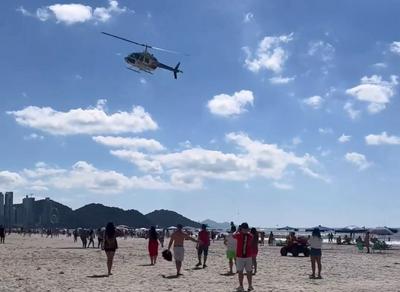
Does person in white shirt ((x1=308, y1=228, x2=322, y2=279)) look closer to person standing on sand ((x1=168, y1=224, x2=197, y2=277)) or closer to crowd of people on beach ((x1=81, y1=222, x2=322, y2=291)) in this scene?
crowd of people on beach ((x1=81, y1=222, x2=322, y2=291))

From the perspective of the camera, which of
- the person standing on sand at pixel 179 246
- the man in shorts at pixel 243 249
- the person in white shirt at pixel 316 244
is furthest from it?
the person standing on sand at pixel 179 246

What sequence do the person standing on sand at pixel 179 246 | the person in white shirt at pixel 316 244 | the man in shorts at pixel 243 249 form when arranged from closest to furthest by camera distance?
the man in shorts at pixel 243 249, the person in white shirt at pixel 316 244, the person standing on sand at pixel 179 246

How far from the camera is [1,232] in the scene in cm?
4547

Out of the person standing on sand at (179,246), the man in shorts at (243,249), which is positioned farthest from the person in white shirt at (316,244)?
the man in shorts at (243,249)

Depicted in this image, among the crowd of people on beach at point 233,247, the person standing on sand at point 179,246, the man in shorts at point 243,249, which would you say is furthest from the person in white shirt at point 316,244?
the man in shorts at point 243,249

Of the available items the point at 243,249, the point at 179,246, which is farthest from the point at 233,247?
the point at 243,249

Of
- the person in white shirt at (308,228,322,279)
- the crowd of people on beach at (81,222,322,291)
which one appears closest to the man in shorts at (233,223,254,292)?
the crowd of people on beach at (81,222,322,291)

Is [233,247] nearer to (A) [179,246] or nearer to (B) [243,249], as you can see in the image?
(A) [179,246]

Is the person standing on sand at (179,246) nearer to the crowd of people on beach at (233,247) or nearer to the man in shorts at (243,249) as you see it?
the crowd of people on beach at (233,247)

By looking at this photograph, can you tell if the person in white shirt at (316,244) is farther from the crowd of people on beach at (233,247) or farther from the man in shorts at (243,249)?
the man in shorts at (243,249)

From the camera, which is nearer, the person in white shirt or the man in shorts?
the man in shorts

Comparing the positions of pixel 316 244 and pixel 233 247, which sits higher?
pixel 316 244

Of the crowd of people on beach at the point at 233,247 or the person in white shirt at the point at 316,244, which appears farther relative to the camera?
the person in white shirt at the point at 316,244

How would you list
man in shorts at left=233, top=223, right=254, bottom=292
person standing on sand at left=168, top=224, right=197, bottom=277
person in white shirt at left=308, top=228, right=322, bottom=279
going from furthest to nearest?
person standing on sand at left=168, top=224, right=197, bottom=277 → person in white shirt at left=308, top=228, right=322, bottom=279 → man in shorts at left=233, top=223, right=254, bottom=292
